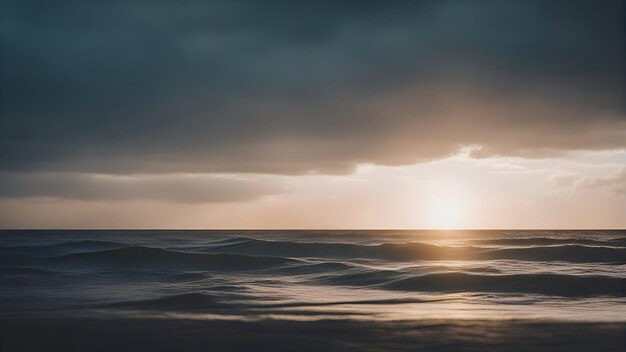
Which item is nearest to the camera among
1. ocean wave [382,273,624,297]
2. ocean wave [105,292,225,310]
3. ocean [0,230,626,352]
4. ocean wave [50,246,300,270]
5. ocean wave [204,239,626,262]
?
ocean [0,230,626,352]

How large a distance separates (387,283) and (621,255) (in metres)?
18.7

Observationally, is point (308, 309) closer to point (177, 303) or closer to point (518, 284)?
point (177, 303)

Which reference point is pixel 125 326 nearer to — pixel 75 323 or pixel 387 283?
pixel 75 323

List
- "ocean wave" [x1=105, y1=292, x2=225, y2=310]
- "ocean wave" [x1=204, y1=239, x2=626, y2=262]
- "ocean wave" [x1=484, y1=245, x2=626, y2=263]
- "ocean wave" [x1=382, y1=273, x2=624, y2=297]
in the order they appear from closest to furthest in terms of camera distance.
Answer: "ocean wave" [x1=105, y1=292, x2=225, y2=310], "ocean wave" [x1=382, y1=273, x2=624, y2=297], "ocean wave" [x1=484, y1=245, x2=626, y2=263], "ocean wave" [x1=204, y1=239, x2=626, y2=262]

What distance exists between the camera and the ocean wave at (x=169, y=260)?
2380 centimetres

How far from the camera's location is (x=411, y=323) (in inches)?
351

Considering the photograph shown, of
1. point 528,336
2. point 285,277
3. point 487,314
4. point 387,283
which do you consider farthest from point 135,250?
point 528,336

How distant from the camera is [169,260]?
25969 mm

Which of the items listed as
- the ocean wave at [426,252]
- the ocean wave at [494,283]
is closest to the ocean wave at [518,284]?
the ocean wave at [494,283]

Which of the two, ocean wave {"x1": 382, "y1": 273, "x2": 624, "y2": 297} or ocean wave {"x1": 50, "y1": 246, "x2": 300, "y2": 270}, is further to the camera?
ocean wave {"x1": 50, "y1": 246, "x2": 300, "y2": 270}

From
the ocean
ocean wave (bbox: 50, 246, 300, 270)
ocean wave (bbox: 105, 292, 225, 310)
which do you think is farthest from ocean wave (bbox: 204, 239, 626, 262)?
ocean wave (bbox: 105, 292, 225, 310)

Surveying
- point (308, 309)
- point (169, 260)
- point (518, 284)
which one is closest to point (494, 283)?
point (518, 284)

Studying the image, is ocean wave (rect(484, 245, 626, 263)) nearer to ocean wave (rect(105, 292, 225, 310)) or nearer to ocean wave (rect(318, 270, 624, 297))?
ocean wave (rect(318, 270, 624, 297))

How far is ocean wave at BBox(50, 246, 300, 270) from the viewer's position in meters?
23.8
